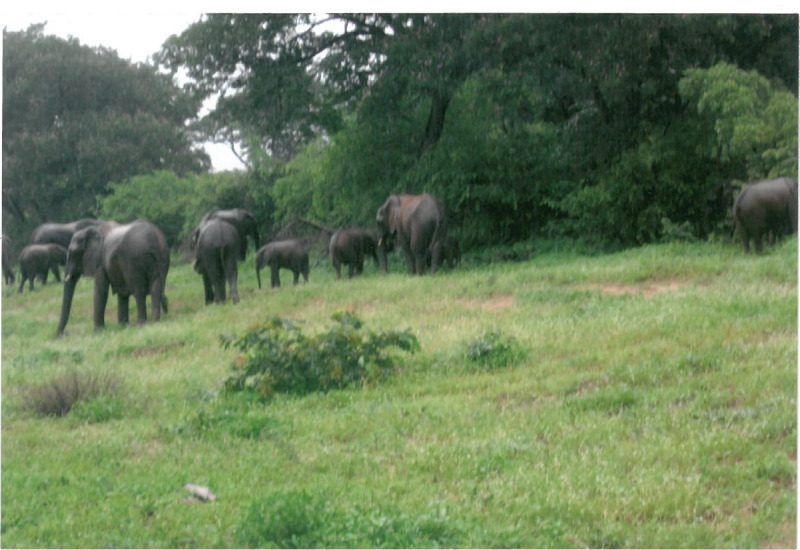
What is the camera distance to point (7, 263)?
7.89 meters

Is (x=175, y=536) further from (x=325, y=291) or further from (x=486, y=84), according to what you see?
(x=486, y=84)

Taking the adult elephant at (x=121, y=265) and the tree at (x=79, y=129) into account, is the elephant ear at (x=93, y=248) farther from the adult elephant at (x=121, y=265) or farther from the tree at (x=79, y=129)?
the tree at (x=79, y=129)

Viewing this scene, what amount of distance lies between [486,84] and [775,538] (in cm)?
420

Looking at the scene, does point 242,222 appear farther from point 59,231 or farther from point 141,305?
point 59,231

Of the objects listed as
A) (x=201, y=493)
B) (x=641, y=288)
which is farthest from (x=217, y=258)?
(x=641, y=288)

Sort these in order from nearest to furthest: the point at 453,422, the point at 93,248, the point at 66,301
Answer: the point at 453,422, the point at 66,301, the point at 93,248

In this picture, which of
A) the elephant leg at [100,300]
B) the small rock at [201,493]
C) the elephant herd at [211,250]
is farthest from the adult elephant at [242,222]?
the small rock at [201,493]

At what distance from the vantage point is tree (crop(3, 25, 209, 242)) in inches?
276

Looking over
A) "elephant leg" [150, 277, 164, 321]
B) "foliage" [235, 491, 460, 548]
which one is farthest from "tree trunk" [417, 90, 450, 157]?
"foliage" [235, 491, 460, 548]

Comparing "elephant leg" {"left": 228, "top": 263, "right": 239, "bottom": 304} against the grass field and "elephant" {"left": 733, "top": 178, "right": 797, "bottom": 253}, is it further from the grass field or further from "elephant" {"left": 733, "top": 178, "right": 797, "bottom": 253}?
"elephant" {"left": 733, "top": 178, "right": 797, "bottom": 253}

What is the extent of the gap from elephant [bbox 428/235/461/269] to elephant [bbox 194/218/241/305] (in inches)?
75.7

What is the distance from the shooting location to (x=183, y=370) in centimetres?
735

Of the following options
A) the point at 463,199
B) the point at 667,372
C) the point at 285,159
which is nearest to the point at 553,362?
the point at 667,372

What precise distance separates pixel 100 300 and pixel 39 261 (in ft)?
4.04
